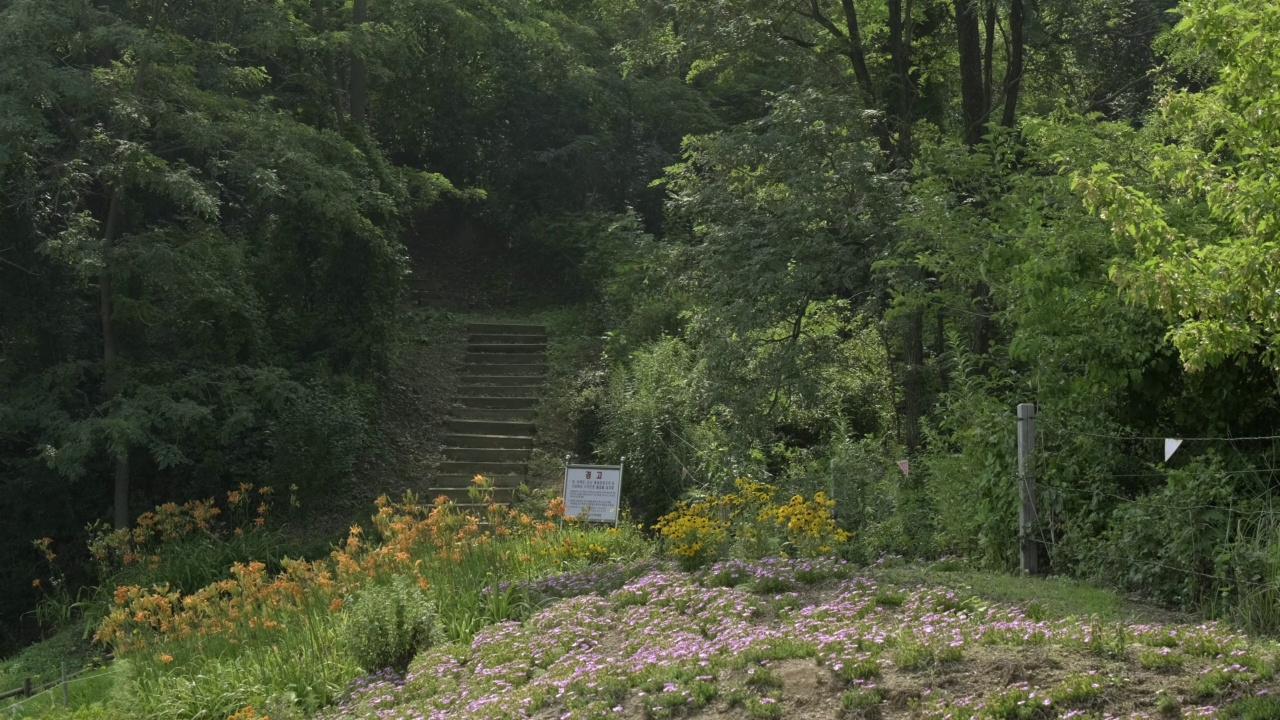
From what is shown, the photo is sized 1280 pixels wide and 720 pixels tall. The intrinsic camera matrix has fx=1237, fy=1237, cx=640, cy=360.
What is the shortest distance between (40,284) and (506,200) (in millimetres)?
10182

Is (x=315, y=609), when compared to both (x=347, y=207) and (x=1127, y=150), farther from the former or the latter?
(x=1127, y=150)

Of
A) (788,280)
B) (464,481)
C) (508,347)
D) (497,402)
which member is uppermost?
(788,280)

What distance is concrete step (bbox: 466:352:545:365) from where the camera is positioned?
17.7m

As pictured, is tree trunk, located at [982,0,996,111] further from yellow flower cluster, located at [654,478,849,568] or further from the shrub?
the shrub

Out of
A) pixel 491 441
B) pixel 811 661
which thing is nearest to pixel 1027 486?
pixel 811 661

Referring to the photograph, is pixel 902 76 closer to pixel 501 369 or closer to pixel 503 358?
pixel 501 369

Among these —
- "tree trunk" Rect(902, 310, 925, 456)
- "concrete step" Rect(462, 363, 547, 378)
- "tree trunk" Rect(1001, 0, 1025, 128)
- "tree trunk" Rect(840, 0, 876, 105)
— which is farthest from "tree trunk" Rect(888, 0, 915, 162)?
"concrete step" Rect(462, 363, 547, 378)

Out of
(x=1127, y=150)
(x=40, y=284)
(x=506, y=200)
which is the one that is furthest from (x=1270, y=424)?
(x=506, y=200)

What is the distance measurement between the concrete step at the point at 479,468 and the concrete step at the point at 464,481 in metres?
0.12

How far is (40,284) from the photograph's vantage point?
12.8m

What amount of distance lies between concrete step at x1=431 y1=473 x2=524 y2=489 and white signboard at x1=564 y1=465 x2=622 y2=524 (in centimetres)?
375

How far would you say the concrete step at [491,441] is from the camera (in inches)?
605

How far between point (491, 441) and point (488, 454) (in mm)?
342

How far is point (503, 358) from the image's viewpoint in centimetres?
1784
